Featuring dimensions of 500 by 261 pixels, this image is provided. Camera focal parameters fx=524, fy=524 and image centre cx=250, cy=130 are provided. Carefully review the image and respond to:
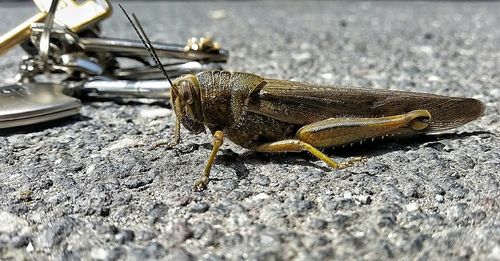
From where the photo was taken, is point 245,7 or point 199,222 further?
point 245,7

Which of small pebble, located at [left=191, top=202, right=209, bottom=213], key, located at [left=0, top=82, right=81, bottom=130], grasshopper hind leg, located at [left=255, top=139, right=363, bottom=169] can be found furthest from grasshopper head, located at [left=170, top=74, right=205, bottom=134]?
key, located at [left=0, top=82, right=81, bottom=130]

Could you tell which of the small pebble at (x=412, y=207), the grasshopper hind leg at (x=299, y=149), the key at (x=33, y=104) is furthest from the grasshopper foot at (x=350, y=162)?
the key at (x=33, y=104)

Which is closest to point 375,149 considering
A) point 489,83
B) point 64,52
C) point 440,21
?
point 489,83

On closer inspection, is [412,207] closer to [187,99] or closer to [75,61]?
[187,99]

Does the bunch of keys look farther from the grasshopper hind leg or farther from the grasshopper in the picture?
the grasshopper hind leg

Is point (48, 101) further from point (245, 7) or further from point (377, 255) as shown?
point (245, 7)

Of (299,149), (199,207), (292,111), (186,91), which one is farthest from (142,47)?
(199,207)
